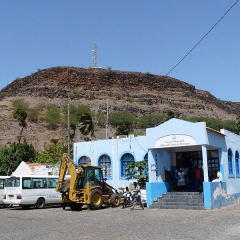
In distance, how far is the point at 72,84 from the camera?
107m

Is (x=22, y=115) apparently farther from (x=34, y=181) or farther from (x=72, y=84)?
(x=72, y=84)

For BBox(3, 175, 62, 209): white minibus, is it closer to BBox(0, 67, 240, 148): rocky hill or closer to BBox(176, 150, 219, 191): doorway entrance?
BBox(176, 150, 219, 191): doorway entrance

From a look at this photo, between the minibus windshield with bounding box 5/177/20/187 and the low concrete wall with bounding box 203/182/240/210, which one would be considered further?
the minibus windshield with bounding box 5/177/20/187

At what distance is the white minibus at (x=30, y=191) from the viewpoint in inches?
682

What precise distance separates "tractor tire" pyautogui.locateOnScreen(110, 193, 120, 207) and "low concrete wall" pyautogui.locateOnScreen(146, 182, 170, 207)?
189 centimetres

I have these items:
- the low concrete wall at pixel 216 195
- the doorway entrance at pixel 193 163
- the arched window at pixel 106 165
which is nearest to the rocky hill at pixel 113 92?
the arched window at pixel 106 165

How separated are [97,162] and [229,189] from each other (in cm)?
929

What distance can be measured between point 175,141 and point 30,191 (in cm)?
844

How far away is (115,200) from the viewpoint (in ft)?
56.3

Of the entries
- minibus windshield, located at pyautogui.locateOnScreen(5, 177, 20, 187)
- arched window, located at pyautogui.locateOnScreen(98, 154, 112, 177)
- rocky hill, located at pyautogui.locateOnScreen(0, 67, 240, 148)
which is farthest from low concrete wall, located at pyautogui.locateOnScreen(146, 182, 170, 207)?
rocky hill, located at pyautogui.locateOnScreen(0, 67, 240, 148)

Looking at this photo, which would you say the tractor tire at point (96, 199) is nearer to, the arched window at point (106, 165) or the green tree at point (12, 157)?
the arched window at point (106, 165)

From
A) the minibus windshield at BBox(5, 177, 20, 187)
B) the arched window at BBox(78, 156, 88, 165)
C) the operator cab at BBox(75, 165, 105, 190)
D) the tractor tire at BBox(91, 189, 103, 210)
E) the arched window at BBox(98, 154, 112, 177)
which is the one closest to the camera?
the tractor tire at BBox(91, 189, 103, 210)

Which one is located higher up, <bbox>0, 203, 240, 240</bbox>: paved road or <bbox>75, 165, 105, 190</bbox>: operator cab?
<bbox>75, 165, 105, 190</bbox>: operator cab

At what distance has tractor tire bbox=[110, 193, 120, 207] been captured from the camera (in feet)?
55.9
